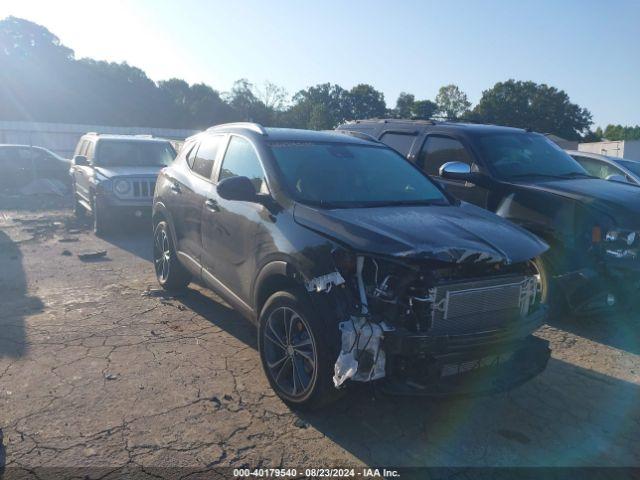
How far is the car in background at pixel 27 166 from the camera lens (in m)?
17.4

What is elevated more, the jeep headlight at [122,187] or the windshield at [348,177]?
the windshield at [348,177]

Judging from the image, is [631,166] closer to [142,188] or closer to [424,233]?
[424,233]

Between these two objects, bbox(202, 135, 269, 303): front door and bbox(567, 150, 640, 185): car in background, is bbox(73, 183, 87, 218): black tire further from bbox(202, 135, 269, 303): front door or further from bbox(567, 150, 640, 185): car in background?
bbox(567, 150, 640, 185): car in background

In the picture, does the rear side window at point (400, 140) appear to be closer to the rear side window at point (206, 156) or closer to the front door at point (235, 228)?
the rear side window at point (206, 156)

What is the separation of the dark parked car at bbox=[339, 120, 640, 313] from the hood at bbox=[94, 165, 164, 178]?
5.02m

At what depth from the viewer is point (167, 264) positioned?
616cm

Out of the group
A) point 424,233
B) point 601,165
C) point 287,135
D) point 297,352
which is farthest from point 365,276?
point 601,165

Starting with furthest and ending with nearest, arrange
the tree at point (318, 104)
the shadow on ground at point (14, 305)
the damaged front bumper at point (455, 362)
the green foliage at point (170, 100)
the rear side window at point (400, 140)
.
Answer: the tree at point (318, 104), the green foliage at point (170, 100), the rear side window at point (400, 140), the shadow on ground at point (14, 305), the damaged front bumper at point (455, 362)

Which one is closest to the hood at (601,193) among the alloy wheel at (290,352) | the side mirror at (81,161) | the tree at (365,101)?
the alloy wheel at (290,352)

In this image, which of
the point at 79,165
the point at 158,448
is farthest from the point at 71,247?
the point at 158,448

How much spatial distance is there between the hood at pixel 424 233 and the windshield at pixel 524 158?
2.47 metres

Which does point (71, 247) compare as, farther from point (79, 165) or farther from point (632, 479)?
point (632, 479)

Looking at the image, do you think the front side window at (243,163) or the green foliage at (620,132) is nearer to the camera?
the front side window at (243,163)

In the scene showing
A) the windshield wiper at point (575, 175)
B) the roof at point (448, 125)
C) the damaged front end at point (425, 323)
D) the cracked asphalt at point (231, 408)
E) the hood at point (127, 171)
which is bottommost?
the cracked asphalt at point (231, 408)
